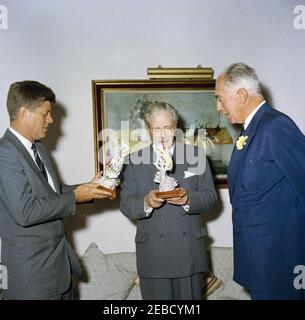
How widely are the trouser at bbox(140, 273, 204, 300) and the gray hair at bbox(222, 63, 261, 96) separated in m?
0.96

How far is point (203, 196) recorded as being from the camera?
2.01 m

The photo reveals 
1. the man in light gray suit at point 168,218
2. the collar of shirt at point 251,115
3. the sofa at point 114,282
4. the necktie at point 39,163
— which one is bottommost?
the sofa at point 114,282

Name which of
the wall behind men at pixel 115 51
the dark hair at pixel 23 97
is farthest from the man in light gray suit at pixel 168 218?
the wall behind men at pixel 115 51

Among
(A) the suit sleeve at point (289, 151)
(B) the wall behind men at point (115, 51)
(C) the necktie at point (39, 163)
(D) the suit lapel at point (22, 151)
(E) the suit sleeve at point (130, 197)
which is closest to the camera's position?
(A) the suit sleeve at point (289, 151)

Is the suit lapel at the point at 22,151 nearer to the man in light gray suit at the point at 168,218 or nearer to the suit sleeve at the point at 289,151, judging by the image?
the man in light gray suit at the point at 168,218

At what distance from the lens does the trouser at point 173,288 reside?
199cm

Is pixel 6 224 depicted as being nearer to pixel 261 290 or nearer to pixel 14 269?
pixel 14 269

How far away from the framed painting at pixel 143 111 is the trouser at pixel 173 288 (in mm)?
990

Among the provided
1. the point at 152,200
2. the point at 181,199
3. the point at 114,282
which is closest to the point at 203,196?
the point at 181,199

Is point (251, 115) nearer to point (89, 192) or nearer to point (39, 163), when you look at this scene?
point (89, 192)

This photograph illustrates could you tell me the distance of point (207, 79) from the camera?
2.80 metres

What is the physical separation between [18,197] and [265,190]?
3.51ft

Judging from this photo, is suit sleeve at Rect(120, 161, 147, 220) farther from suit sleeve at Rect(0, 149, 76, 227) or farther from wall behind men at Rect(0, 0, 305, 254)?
wall behind men at Rect(0, 0, 305, 254)

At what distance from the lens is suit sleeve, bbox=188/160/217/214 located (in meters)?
1.97
